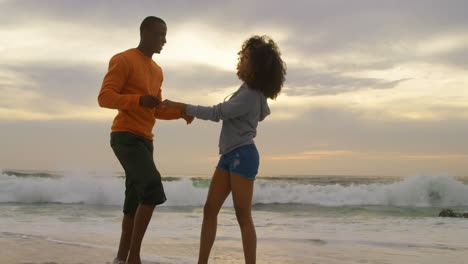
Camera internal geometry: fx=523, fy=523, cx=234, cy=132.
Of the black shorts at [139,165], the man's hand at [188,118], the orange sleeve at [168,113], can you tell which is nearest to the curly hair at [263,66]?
the man's hand at [188,118]

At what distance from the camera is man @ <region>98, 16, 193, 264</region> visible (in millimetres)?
3805

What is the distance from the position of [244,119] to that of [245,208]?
0.60 m

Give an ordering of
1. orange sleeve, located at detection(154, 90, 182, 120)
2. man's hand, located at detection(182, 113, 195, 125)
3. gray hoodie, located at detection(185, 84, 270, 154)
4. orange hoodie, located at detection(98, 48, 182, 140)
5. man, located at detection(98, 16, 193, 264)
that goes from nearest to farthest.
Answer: gray hoodie, located at detection(185, 84, 270, 154) < orange hoodie, located at detection(98, 48, 182, 140) < man, located at detection(98, 16, 193, 264) < man's hand, located at detection(182, 113, 195, 125) < orange sleeve, located at detection(154, 90, 182, 120)

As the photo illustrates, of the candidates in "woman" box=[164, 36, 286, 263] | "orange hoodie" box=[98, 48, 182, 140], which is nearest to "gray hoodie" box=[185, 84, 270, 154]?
"woman" box=[164, 36, 286, 263]

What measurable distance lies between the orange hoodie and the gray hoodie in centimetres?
54

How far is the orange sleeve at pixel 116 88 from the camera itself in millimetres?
3639

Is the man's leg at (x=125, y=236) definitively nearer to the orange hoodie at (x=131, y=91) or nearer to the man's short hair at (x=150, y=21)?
the orange hoodie at (x=131, y=91)

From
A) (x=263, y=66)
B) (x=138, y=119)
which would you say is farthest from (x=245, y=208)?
(x=138, y=119)

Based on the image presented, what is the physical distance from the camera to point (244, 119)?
351 centimetres

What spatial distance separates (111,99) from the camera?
A: 3.68 metres

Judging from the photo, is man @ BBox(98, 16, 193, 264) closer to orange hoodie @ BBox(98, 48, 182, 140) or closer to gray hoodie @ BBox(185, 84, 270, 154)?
orange hoodie @ BBox(98, 48, 182, 140)

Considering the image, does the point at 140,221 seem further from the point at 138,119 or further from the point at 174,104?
the point at 174,104

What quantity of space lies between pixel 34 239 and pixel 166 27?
3.27m

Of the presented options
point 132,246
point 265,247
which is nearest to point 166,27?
point 132,246
